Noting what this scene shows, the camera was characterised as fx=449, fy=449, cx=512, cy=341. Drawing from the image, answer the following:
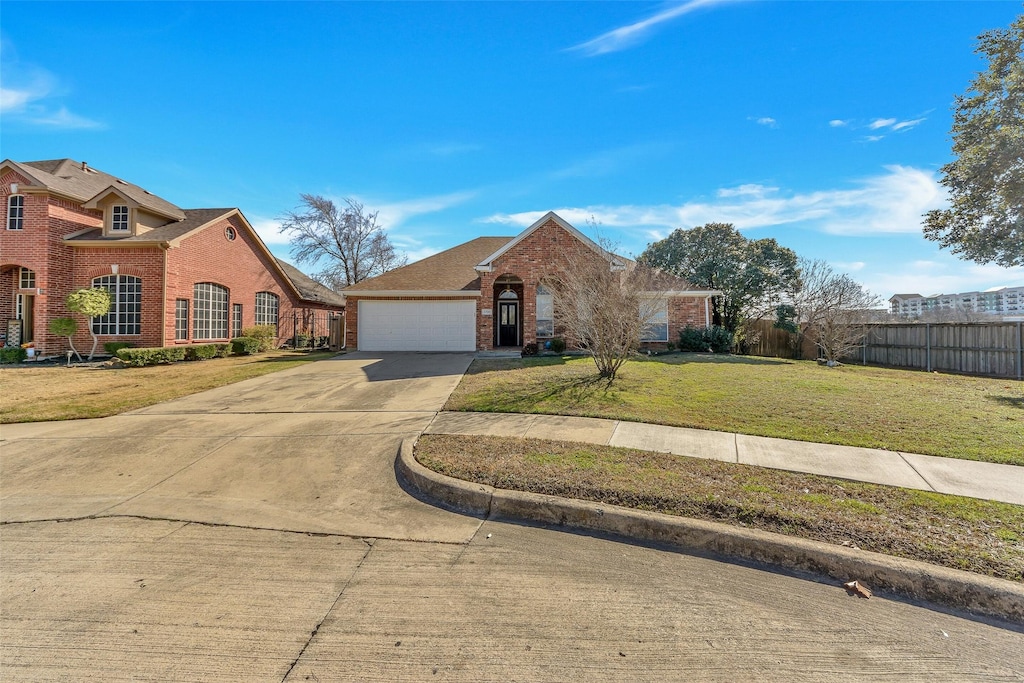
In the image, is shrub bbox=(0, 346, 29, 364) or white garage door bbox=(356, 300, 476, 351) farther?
white garage door bbox=(356, 300, 476, 351)

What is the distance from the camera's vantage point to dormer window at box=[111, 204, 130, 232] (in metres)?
18.2

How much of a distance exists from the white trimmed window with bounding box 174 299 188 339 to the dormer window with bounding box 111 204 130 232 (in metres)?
3.61

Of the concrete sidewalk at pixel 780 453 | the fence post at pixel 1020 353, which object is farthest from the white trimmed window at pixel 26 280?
the fence post at pixel 1020 353

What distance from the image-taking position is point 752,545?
3.45 metres

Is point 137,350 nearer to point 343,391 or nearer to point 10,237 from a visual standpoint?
point 10,237

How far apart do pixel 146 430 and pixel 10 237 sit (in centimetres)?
1701

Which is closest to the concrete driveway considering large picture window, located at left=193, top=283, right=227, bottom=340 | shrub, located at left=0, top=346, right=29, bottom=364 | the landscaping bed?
the landscaping bed

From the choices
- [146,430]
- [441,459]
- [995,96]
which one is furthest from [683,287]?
[146,430]

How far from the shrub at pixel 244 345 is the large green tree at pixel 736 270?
18561 mm

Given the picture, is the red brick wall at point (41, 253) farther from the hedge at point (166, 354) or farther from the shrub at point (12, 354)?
the hedge at point (166, 354)

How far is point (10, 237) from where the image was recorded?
17.0 m

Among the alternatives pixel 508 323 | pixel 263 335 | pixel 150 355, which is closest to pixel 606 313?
pixel 508 323

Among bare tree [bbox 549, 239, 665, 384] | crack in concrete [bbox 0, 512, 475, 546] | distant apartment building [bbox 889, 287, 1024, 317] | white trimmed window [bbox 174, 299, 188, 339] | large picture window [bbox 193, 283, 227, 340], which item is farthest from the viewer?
distant apartment building [bbox 889, 287, 1024, 317]

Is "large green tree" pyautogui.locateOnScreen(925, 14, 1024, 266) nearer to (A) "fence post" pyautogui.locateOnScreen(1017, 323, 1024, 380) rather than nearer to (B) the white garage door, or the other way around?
(A) "fence post" pyautogui.locateOnScreen(1017, 323, 1024, 380)
